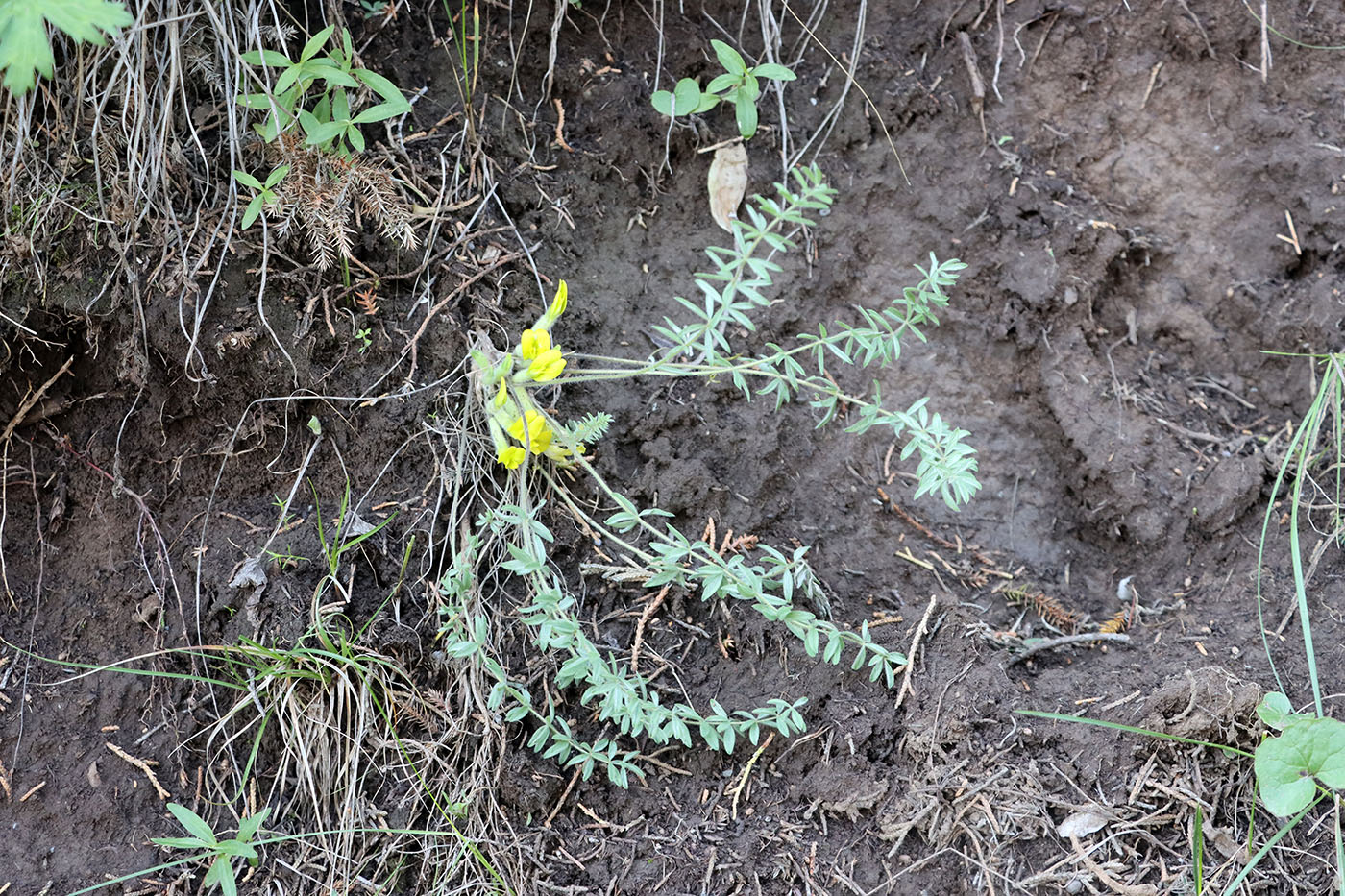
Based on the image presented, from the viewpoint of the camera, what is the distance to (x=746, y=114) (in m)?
2.32

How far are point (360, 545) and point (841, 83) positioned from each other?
1.71 metres

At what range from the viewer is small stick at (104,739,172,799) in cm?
206

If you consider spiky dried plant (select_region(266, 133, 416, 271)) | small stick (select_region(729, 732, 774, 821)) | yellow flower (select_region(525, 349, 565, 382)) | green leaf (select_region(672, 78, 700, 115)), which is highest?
green leaf (select_region(672, 78, 700, 115))

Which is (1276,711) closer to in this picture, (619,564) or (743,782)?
(743,782)

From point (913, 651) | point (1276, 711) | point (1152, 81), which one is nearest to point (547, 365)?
point (913, 651)

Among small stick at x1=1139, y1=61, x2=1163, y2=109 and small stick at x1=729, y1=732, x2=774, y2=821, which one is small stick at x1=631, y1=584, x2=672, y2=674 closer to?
small stick at x1=729, y1=732, x2=774, y2=821

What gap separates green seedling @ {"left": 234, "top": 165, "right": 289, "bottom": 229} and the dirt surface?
0.31 feet

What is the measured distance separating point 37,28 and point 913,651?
189 cm

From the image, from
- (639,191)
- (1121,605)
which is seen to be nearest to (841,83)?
(639,191)

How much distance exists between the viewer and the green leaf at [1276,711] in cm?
187

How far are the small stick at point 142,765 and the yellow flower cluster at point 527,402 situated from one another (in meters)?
0.97

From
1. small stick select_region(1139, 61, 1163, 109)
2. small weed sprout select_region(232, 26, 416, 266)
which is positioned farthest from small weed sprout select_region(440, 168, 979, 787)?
small stick select_region(1139, 61, 1163, 109)

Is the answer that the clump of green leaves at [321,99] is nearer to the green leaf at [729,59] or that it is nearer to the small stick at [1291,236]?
the green leaf at [729,59]

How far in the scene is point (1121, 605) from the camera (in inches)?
95.4
